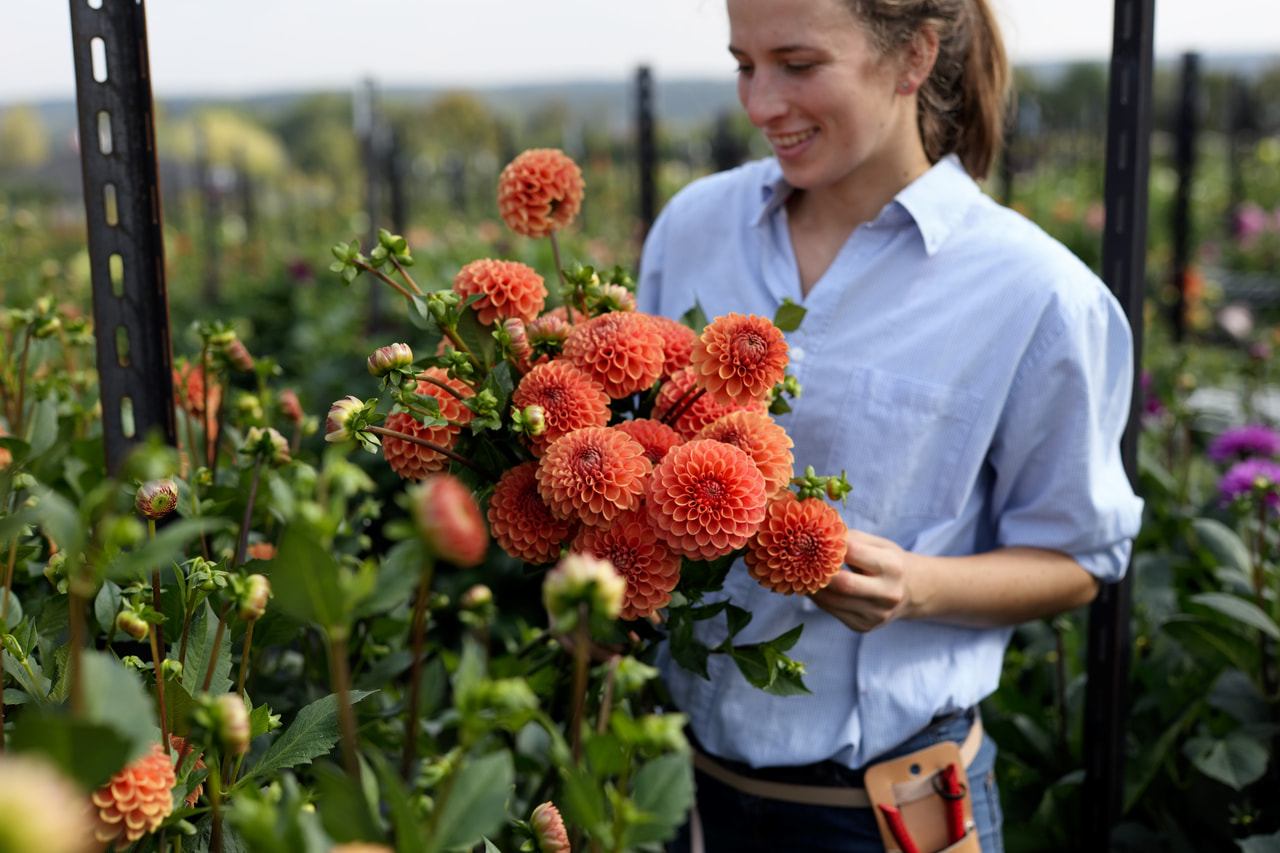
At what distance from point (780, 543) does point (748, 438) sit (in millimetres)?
85

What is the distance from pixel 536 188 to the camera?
911 mm

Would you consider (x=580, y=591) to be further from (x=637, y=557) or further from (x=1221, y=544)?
(x=1221, y=544)

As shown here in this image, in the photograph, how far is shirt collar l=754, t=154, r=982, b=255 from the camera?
114cm

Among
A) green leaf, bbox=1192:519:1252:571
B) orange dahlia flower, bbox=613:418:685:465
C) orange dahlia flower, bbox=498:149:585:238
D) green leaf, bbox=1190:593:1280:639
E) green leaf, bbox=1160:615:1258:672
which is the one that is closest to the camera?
orange dahlia flower, bbox=613:418:685:465

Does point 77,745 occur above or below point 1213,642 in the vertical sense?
above

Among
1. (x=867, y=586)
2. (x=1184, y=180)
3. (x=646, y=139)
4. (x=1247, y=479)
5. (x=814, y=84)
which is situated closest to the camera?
(x=867, y=586)

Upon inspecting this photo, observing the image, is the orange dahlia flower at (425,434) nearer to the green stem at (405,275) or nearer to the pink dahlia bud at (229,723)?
the green stem at (405,275)

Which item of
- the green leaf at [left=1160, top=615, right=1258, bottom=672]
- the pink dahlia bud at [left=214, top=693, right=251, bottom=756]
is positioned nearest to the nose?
the pink dahlia bud at [left=214, top=693, right=251, bottom=756]

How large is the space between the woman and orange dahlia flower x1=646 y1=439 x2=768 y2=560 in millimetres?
397

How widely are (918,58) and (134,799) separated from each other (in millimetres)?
1041

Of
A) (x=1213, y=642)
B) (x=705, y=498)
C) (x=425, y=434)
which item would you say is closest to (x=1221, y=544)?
(x=1213, y=642)

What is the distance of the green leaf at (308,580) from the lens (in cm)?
40

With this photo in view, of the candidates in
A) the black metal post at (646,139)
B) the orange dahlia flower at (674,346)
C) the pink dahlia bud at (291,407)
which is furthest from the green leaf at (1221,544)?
the black metal post at (646,139)

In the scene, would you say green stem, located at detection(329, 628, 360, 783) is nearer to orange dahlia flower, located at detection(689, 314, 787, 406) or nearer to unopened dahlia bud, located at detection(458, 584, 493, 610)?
unopened dahlia bud, located at detection(458, 584, 493, 610)
